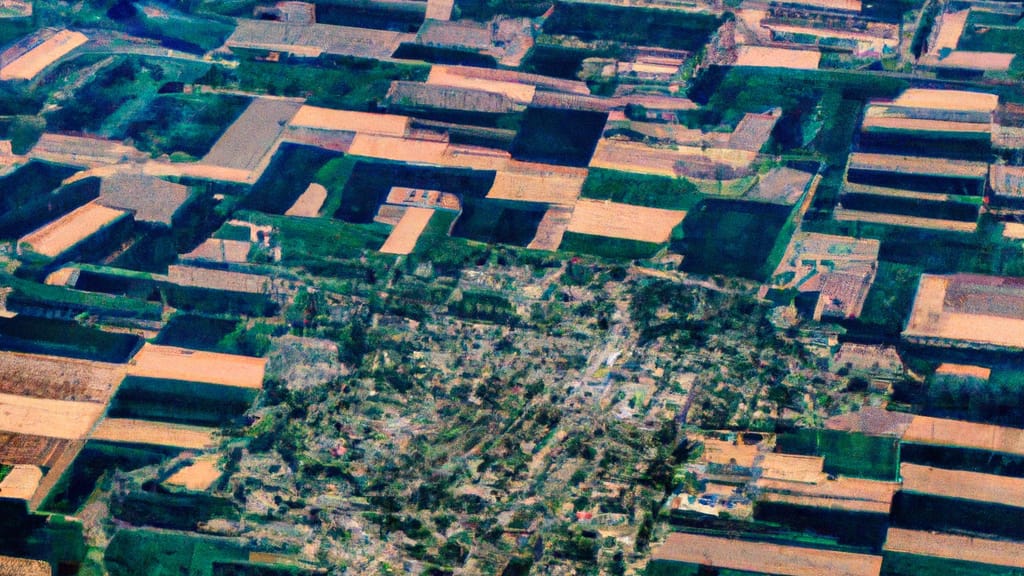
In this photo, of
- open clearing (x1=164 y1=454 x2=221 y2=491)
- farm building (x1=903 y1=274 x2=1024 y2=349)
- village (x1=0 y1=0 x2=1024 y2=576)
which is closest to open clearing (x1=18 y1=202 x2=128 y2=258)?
village (x1=0 y1=0 x2=1024 y2=576)

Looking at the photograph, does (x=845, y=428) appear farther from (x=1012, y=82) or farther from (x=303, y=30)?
(x=303, y=30)

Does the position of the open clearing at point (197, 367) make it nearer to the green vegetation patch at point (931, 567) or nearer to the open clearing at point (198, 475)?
the open clearing at point (198, 475)

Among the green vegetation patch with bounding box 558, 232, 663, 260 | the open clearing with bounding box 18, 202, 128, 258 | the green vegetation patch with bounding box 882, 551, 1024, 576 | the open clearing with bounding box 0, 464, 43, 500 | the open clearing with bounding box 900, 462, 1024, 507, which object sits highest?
the green vegetation patch with bounding box 558, 232, 663, 260

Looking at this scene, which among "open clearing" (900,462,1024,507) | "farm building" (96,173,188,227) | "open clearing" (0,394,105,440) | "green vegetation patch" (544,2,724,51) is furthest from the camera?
"green vegetation patch" (544,2,724,51)

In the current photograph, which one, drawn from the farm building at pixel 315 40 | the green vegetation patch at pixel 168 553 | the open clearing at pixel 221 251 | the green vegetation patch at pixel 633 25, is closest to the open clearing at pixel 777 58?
the green vegetation patch at pixel 633 25

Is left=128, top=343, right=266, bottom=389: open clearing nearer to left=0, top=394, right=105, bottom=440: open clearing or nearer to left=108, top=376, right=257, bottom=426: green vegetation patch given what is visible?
left=108, top=376, right=257, bottom=426: green vegetation patch

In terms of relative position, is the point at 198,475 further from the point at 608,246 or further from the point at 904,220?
the point at 904,220

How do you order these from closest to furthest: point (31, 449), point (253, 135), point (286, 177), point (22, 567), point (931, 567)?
point (931, 567), point (22, 567), point (31, 449), point (286, 177), point (253, 135)

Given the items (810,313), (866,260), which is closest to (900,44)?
(866,260)

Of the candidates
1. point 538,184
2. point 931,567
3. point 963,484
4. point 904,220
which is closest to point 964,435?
point 963,484
